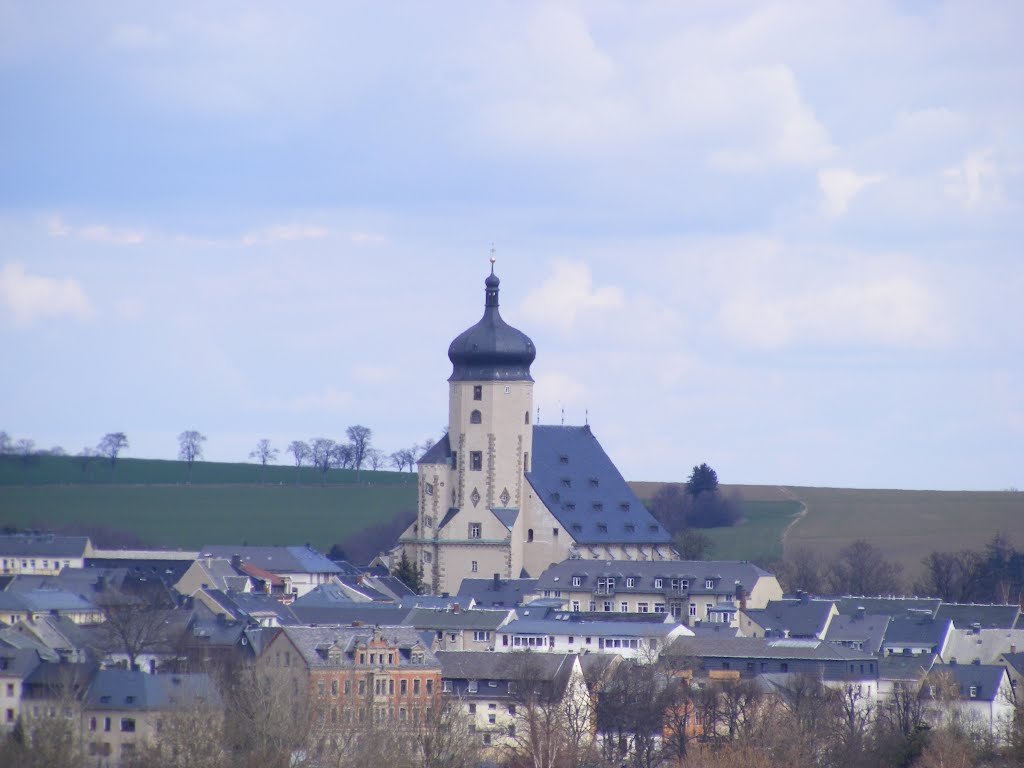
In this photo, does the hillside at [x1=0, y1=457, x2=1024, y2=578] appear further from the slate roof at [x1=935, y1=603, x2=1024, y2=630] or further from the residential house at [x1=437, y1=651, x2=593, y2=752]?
the residential house at [x1=437, y1=651, x2=593, y2=752]

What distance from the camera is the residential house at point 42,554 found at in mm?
138875

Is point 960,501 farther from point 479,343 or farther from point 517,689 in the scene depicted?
point 517,689

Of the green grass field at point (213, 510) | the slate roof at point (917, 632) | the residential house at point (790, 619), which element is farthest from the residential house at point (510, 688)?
the green grass field at point (213, 510)

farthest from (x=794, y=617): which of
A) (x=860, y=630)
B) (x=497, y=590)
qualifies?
(x=497, y=590)

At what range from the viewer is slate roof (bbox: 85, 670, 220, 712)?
260ft

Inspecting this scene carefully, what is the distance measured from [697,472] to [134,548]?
33098 mm

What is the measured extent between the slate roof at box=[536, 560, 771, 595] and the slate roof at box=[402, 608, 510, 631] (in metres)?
9.69

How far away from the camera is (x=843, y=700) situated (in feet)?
284

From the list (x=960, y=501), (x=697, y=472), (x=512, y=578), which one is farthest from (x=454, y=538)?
(x=960, y=501)

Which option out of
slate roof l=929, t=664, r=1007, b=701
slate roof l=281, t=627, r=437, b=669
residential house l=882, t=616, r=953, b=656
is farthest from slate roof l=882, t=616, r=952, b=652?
slate roof l=281, t=627, r=437, b=669

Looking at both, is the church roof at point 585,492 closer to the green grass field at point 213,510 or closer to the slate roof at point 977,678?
the slate roof at point 977,678

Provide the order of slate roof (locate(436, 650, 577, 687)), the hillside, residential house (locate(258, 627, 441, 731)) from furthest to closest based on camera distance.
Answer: the hillside, slate roof (locate(436, 650, 577, 687)), residential house (locate(258, 627, 441, 731))

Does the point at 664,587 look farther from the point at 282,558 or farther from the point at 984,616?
the point at 282,558

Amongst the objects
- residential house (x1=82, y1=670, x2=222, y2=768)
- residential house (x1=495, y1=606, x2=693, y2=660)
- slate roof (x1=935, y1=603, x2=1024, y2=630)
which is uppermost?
slate roof (x1=935, y1=603, x2=1024, y2=630)
